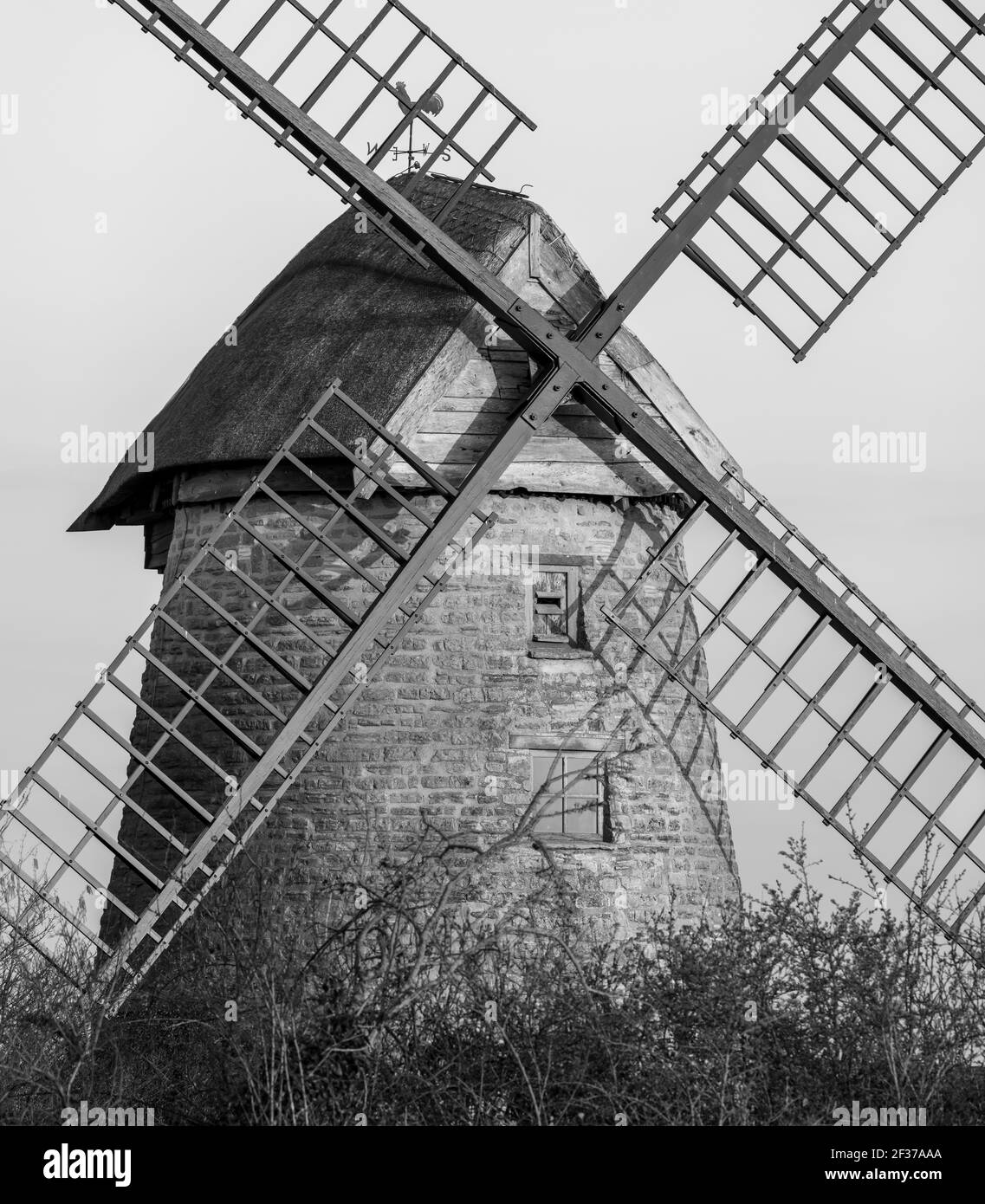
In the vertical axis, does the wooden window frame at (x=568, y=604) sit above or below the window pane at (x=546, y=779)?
above

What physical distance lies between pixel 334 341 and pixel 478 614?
2.05 meters

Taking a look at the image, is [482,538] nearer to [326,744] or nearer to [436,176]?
[326,744]

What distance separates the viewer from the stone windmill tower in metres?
10.8

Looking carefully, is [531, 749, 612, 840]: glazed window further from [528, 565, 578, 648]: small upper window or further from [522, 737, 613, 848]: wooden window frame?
[528, 565, 578, 648]: small upper window

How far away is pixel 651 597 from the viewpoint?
37.4 ft

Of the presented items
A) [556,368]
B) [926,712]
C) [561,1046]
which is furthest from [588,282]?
[561,1046]

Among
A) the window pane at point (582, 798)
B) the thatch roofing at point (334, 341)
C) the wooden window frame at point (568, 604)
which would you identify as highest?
the thatch roofing at point (334, 341)

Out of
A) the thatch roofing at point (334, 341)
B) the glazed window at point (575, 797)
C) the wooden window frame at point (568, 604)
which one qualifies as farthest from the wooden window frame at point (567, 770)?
the thatch roofing at point (334, 341)

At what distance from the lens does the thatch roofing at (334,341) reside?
36.5 ft

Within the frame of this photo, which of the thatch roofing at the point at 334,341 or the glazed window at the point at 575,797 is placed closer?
the glazed window at the point at 575,797

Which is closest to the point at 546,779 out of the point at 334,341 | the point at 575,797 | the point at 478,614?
the point at 575,797

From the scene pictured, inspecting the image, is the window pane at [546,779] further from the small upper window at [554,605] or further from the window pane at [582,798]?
the small upper window at [554,605]

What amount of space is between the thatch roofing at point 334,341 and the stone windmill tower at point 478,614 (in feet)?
0.07
